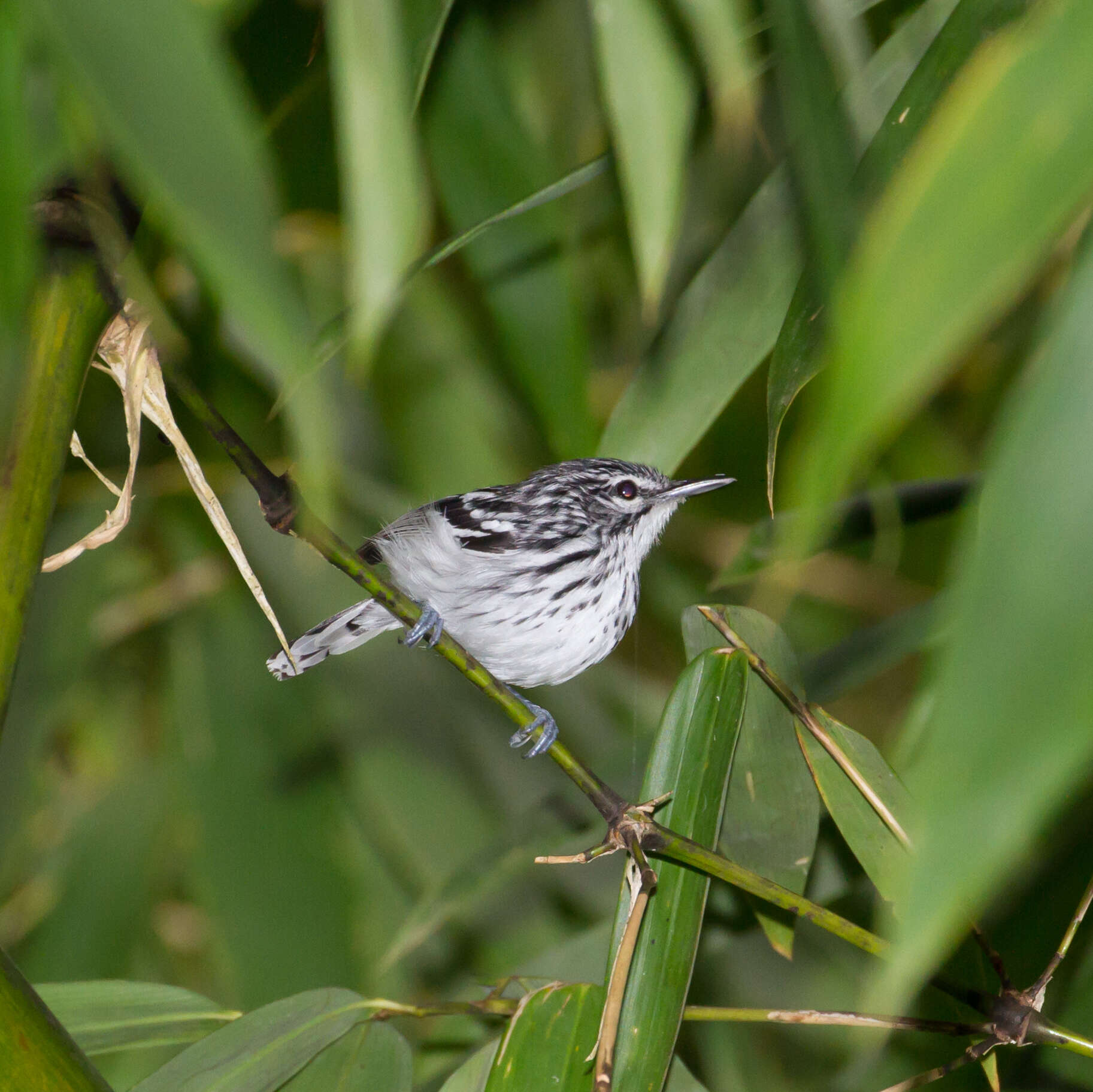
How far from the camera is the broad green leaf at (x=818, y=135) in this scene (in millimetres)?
1010

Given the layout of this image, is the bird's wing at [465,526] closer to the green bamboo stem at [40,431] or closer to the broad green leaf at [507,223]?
the broad green leaf at [507,223]

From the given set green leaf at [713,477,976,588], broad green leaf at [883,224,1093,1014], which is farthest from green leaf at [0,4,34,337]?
green leaf at [713,477,976,588]

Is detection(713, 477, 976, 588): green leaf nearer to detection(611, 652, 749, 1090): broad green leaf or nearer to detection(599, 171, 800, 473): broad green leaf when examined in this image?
detection(599, 171, 800, 473): broad green leaf

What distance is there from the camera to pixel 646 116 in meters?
1.11

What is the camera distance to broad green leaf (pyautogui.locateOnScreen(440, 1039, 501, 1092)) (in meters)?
1.57

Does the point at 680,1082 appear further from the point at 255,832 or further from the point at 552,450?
the point at 255,832

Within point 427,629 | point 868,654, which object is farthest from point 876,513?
point 427,629

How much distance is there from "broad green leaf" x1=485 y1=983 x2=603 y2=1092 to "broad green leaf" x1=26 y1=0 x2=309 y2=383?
1.00 metres

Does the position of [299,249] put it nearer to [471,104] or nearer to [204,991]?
[471,104]

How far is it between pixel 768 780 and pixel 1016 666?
115cm

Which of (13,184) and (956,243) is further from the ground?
(13,184)

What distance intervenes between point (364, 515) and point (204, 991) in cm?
167

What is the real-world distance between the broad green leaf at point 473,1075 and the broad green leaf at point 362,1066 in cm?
6

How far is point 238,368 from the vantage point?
2.83 m
